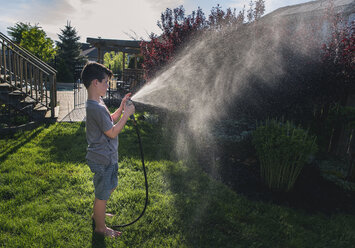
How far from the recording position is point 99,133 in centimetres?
230

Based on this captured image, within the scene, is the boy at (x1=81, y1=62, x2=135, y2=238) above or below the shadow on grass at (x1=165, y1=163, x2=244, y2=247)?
above

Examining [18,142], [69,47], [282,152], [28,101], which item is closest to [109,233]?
[282,152]

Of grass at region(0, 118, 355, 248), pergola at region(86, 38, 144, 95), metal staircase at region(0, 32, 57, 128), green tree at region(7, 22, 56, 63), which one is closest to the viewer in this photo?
grass at region(0, 118, 355, 248)

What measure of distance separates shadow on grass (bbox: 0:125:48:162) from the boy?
109 inches

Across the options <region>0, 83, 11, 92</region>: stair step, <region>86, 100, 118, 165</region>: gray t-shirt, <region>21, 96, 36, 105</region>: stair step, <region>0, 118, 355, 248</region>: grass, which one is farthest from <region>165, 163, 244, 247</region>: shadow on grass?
<region>0, 83, 11, 92</region>: stair step

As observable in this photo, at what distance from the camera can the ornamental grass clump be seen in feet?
10.6

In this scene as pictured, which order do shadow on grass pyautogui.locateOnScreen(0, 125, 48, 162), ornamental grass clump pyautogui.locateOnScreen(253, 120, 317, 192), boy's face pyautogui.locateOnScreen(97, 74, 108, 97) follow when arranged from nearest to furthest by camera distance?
boy's face pyautogui.locateOnScreen(97, 74, 108, 97) → ornamental grass clump pyautogui.locateOnScreen(253, 120, 317, 192) → shadow on grass pyautogui.locateOnScreen(0, 125, 48, 162)

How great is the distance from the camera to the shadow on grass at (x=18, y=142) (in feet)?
14.1

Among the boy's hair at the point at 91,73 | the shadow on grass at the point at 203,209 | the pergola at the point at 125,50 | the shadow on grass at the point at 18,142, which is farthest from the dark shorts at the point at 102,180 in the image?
the pergola at the point at 125,50

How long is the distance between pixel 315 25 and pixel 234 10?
7.26 ft

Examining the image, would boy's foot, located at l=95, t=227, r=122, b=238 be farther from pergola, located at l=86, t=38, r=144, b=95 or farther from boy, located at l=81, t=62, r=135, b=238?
pergola, located at l=86, t=38, r=144, b=95

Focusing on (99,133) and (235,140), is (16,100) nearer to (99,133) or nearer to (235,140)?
(99,133)

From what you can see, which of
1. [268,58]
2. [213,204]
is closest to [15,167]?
[213,204]

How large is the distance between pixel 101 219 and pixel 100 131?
3.11 feet
